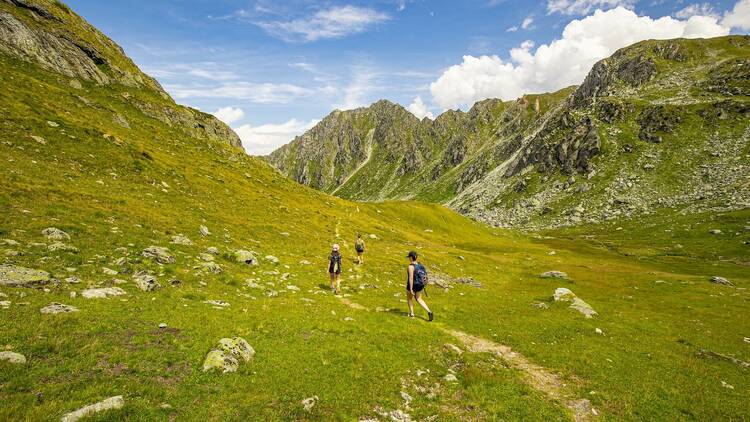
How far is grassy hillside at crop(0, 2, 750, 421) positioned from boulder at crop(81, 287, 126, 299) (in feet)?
1.82

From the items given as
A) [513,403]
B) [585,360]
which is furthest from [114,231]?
[585,360]

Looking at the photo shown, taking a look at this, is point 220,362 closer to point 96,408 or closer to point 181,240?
point 96,408

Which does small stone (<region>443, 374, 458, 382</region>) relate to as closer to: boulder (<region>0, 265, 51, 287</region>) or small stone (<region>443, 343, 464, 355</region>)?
small stone (<region>443, 343, 464, 355</region>)

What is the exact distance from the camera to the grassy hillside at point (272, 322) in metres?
12.6

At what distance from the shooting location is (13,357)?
1122cm

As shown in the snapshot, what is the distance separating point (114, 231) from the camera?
2617 centimetres

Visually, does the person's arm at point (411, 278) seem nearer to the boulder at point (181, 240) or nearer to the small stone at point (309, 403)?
the small stone at point (309, 403)

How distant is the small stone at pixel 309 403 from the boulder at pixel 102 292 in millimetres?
12287

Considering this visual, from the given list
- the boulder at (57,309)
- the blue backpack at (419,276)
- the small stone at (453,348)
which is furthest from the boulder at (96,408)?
the blue backpack at (419,276)

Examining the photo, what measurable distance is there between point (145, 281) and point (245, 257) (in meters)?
10.4

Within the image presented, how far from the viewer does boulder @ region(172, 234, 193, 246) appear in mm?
28884

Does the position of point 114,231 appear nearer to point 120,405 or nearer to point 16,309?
point 16,309

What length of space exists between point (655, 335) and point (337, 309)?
24698 mm

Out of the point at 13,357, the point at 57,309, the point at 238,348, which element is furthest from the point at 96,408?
the point at 57,309
